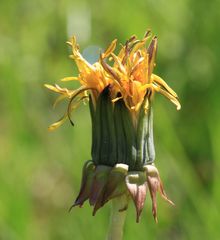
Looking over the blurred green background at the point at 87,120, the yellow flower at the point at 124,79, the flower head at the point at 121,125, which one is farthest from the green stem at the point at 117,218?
the blurred green background at the point at 87,120

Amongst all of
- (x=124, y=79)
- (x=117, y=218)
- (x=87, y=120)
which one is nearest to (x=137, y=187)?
(x=117, y=218)

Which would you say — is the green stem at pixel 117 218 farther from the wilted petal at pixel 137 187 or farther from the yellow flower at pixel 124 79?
the yellow flower at pixel 124 79

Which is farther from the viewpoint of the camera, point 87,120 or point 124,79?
point 87,120

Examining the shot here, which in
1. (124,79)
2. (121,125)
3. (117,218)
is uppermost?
(124,79)

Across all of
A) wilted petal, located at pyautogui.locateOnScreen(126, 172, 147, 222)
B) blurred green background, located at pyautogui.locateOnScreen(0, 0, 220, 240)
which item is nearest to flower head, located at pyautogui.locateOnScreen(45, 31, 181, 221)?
wilted petal, located at pyautogui.locateOnScreen(126, 172, 147, 222)

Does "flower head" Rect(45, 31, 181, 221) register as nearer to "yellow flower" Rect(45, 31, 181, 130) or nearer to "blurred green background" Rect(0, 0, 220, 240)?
"yellow flower" Rect(45, 31, 181, 130)

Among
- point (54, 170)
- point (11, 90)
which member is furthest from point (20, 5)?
point (11, 90)

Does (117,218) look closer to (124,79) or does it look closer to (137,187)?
(137,187)

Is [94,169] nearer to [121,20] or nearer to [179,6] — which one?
[121,20]
